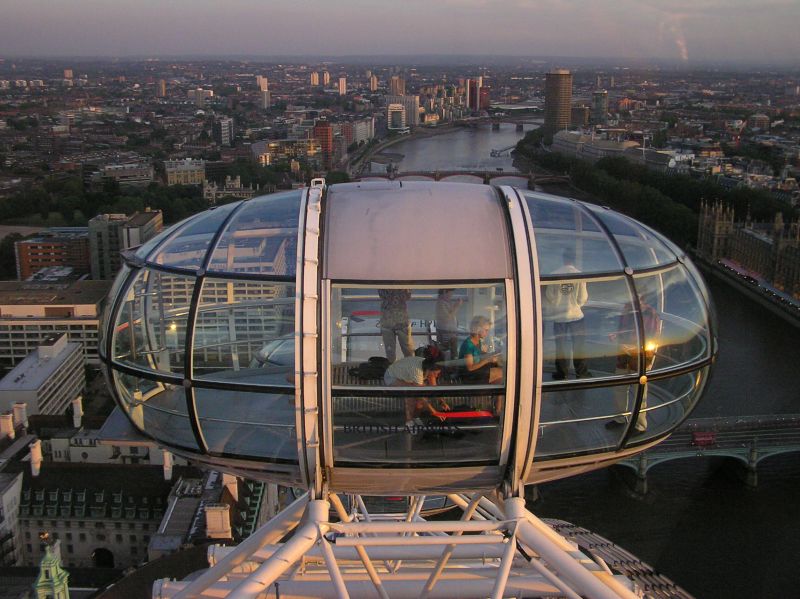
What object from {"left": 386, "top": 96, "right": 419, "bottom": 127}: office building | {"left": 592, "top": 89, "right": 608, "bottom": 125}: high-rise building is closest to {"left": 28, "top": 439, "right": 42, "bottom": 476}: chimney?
{"left": 592, "top": 89, "right": 608, "bottom": 125}: high-rise building

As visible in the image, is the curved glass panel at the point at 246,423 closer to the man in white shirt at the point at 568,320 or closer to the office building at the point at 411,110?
the man in white shirt at the point at 568,320

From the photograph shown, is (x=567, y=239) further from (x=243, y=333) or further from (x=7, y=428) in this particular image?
(x=7, y=428)

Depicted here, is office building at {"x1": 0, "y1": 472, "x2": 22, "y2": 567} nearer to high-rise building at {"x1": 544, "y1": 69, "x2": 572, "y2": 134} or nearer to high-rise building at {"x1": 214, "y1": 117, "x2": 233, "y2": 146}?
high-rise building at {"x1": 214, "y1": 117, "x2": 233, "y2": 146}

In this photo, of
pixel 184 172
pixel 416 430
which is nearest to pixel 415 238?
pixel 416 430

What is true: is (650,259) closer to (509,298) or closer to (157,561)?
(509,298)

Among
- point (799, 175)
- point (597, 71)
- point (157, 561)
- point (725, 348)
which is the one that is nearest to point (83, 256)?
point (725, 348)

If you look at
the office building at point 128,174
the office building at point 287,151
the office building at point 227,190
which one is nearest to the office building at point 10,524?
the office building at point 227,190
